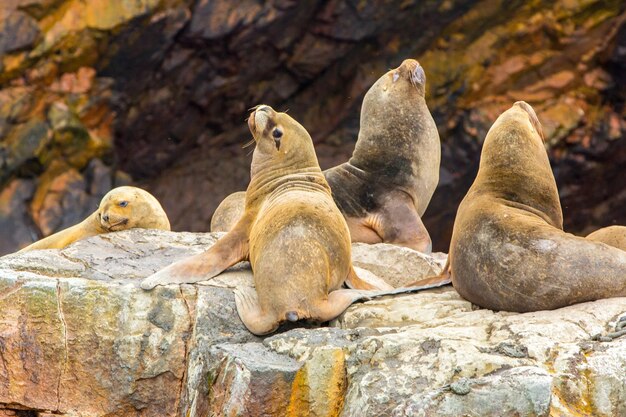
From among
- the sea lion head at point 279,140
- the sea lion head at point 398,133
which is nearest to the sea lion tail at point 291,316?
the sea lion head at point 279,140

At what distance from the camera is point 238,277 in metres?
7.67

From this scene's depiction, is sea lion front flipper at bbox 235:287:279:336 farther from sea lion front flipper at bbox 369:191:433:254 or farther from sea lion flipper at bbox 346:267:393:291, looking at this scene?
sea lion front flipper at bbox 369:191:433:254

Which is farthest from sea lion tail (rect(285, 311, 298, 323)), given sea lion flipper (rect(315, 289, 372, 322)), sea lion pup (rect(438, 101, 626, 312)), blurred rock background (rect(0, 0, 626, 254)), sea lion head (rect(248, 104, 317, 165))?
blurred rock background (rect(0, 0, 626, 254))

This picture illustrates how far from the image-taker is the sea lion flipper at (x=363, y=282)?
7.69 meters

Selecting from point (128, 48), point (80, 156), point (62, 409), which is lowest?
point (62, 409)

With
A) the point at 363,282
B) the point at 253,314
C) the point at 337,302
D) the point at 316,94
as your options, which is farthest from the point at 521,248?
the point at 316,94

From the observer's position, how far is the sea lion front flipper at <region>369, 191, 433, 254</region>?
10406mm

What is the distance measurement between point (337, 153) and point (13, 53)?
4972mm

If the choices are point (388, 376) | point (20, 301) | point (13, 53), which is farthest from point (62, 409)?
point (13, 53)

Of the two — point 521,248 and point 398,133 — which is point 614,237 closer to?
point 521,248

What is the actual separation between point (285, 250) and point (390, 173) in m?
3.86

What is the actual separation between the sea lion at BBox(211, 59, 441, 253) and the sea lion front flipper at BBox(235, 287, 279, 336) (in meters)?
3.28

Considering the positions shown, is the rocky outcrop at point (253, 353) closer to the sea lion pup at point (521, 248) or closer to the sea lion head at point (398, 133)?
the sea lion pup at point (521, 248)

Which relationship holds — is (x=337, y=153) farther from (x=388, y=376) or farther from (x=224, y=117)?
(x=388, y=376)
